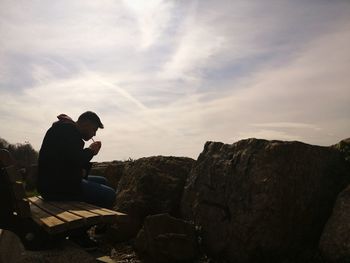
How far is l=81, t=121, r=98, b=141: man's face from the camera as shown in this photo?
5.90m

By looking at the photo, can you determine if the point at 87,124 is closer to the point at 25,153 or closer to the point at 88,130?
the point at 88,130

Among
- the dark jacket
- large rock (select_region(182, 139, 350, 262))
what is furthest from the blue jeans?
large rock (select_region(182, 139, 350, 262))

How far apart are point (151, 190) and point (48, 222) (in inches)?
139

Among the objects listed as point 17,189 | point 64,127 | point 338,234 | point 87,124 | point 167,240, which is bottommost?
point 167,240

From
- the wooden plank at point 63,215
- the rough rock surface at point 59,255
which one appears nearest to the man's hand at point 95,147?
the wooden plank at point 63,215

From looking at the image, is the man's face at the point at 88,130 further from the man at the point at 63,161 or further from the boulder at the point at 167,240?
the boulder at the point at 167,240

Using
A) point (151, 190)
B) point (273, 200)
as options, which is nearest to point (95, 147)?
point (151, 190)

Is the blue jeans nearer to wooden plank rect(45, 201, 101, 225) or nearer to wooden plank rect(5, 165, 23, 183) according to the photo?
wooden plank rect(45, 201, 101, 225)

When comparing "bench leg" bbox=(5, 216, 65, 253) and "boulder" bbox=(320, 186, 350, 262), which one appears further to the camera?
"boulder" bbox=(320, 186, 350, 262)

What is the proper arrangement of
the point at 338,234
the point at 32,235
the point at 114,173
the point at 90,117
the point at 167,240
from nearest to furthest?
the point at 32,235, the point at 338,234, the point at 167,240, the point at 90,117, the point at 114,173

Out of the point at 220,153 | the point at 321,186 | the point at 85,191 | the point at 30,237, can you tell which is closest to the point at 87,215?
the point at 30,237

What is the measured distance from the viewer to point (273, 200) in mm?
5445

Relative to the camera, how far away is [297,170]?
5.58m

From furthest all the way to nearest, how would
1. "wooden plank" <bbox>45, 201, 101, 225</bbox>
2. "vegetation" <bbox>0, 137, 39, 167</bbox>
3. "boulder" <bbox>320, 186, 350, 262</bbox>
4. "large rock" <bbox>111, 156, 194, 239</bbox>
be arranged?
"vegetation" <bbox>0, 137, 39, 167</bbox>, "large rock" <bbox>111, 156, 194, 239</bbox>, "boulder" <bbox>320, 186, 350, 262</bbox>, "wooden plank" <bbox>45, 201, 101, 225</bbox>
